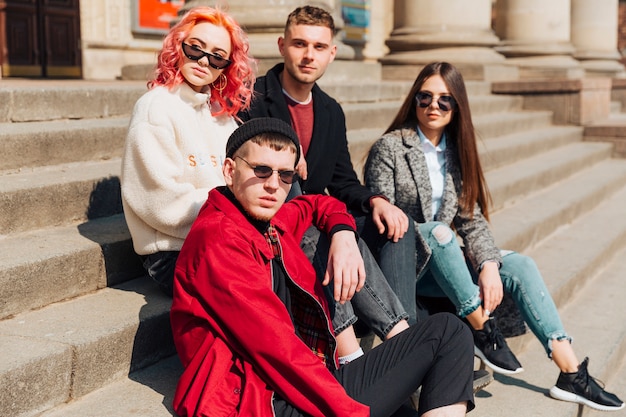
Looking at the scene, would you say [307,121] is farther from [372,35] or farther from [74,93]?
[372,35]

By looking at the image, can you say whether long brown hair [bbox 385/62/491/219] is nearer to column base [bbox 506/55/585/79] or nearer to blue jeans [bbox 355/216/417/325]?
blue jeans [bbox 355/216/417/325]

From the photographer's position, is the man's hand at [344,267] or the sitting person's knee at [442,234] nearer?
the man's hand at [344,267]

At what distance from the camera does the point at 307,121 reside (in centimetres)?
400

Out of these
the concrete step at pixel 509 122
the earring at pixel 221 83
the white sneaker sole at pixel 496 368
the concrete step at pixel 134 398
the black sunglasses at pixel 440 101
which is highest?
the earring at pixel 221 83

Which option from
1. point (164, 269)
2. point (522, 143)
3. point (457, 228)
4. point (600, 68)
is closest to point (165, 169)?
point (164, 269)

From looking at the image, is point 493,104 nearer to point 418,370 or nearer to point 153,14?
point 153,14

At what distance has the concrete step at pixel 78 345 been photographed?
2.71 m

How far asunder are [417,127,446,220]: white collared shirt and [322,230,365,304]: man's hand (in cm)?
108

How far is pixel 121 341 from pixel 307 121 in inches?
55.2

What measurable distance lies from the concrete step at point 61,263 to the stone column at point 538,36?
920 centimetres

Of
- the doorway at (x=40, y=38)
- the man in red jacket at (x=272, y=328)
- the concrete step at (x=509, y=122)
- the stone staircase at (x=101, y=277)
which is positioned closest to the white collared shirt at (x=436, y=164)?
the stone staircase at (x=101, y=277)

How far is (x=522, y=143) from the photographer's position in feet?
28.6

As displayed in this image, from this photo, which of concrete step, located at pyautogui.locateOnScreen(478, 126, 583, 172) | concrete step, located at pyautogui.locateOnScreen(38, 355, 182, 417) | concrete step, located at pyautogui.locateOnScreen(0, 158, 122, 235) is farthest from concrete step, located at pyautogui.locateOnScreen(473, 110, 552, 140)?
concrete step, located at pyautogui.locateOnScreen(38, 355, 182, 417)

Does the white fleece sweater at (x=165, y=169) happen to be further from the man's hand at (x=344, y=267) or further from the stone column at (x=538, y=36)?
the stone column at (x=538, y=36)
